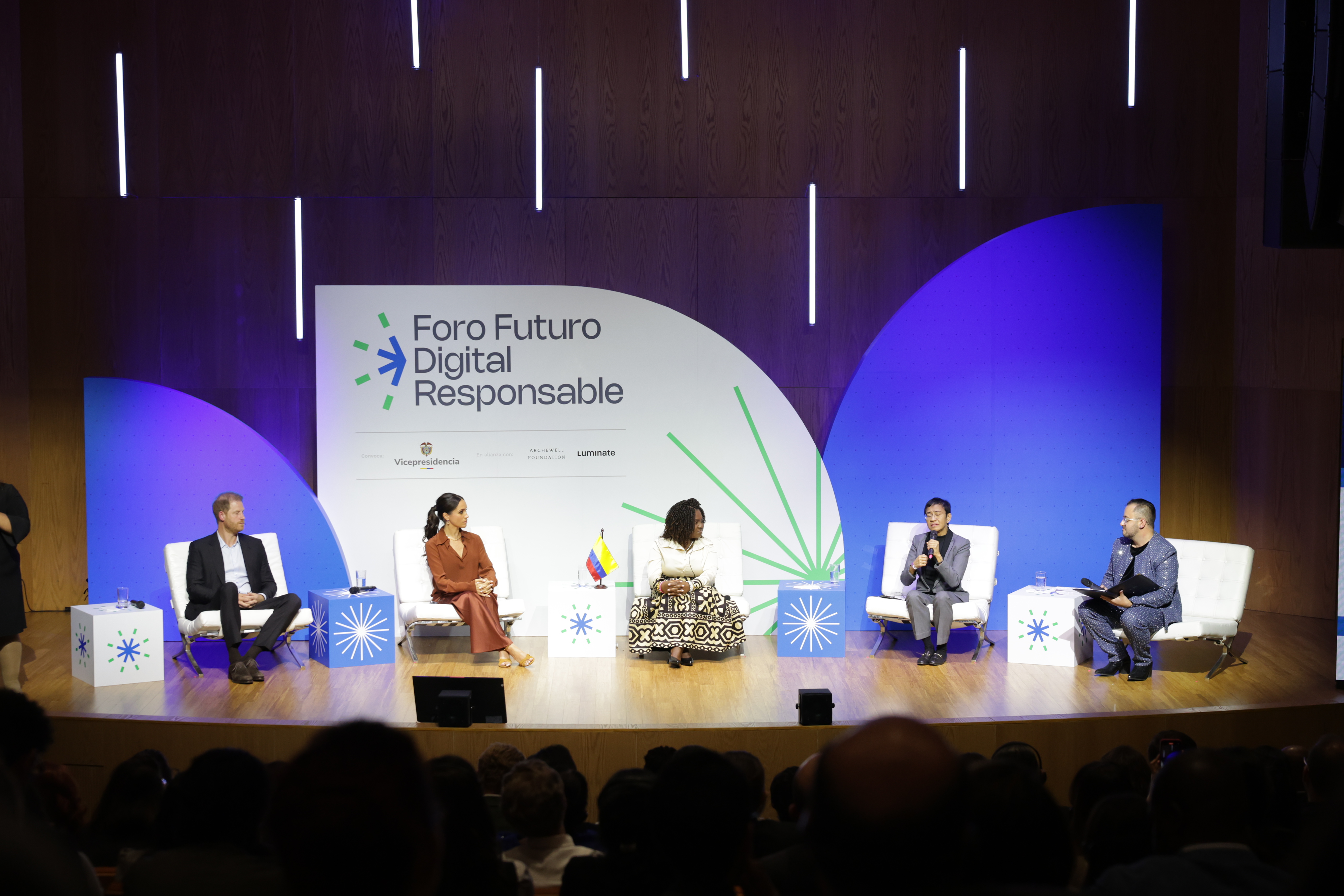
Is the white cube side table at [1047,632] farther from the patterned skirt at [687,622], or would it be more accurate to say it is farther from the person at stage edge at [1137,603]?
the patterned skirt at [687,622]

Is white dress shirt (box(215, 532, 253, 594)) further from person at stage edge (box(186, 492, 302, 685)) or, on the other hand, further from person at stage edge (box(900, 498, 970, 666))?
person at stage edge (box(900, 498, 970, 666))

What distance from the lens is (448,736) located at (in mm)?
4734

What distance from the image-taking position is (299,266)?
7.34 meters

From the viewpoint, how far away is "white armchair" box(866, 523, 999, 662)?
666 centimetres

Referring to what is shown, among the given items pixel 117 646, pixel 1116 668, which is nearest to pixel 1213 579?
pixel 1116 668

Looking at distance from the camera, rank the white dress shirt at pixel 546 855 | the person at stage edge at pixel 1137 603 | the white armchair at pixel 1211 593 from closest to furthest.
A: the white dress shirt at pixel 546 855, the person at stage edge at pixel 1137 603, the white armchair at pixel 1211 593

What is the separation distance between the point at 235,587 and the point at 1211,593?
557 centimetres

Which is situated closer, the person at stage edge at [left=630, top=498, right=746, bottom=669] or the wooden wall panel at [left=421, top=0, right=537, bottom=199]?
the person at stage edge at [left=630, top=498, right=746, bottom=669]

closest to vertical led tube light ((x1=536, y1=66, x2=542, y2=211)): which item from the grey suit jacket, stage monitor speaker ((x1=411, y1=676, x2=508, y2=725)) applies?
the grey suit jacket

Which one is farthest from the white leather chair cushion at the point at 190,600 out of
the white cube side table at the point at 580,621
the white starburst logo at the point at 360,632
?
the white cube side table at the point at 580,621

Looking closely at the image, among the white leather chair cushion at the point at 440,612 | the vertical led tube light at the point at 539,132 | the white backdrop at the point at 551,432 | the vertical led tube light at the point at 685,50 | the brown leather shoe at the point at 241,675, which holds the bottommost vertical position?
the brown leather shoe at the point at 241,675

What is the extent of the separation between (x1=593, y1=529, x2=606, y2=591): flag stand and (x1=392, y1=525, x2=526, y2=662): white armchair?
0.46m

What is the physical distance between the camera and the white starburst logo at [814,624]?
6711mm

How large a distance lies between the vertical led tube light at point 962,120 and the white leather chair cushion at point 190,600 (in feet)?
16.7
